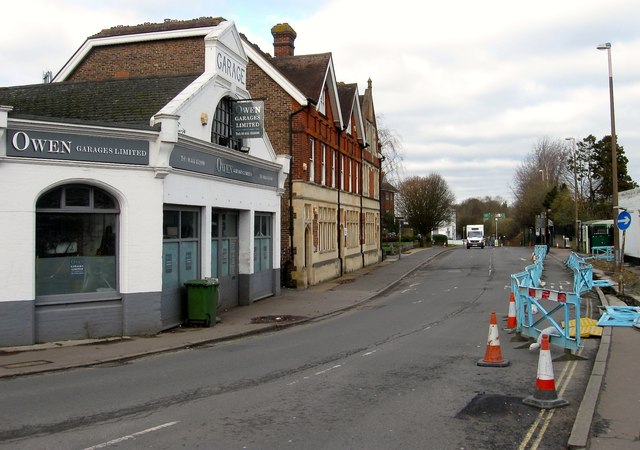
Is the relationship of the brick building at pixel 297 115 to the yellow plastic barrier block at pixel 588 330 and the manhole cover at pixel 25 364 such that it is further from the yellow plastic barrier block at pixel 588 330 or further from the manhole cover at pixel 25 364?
the manhole cover at pixel 25 364

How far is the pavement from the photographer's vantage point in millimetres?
6493

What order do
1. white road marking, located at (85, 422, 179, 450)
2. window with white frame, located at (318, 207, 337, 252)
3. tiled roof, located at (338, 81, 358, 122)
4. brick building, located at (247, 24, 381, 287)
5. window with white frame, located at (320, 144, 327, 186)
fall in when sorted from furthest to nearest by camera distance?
tiled roof, located at (338, 81, 358, 122) → window with white frame, located at (320, 144, 327, 186) → window with white frame, located at (318, 207, 337, 252) → brick building, located at (247, 24, 381, 287) → white road marking, located at (85, 422, 179, 450)

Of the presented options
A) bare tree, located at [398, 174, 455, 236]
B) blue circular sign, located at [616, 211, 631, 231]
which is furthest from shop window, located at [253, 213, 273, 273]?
bare tree, located at [398, 174, 455, 236]

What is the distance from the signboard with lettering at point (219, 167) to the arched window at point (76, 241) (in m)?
2.06

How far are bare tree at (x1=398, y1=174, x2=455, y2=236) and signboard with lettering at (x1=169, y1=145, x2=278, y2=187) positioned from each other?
5743cm

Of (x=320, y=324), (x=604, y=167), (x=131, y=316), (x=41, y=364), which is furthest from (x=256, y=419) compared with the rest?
(x=604, y=167)

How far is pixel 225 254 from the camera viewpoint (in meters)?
18.8

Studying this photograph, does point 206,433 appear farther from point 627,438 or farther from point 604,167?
point 604,167

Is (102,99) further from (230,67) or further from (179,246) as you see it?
(179,246)

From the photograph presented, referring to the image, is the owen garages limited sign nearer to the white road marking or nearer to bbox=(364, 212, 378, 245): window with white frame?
the white road marking

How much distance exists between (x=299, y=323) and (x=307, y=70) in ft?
54.1

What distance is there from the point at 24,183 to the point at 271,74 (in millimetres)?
15545

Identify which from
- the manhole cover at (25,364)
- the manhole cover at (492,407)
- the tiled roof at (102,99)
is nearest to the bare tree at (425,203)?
the tiled roof at (102,99)

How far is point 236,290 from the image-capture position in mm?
19625
